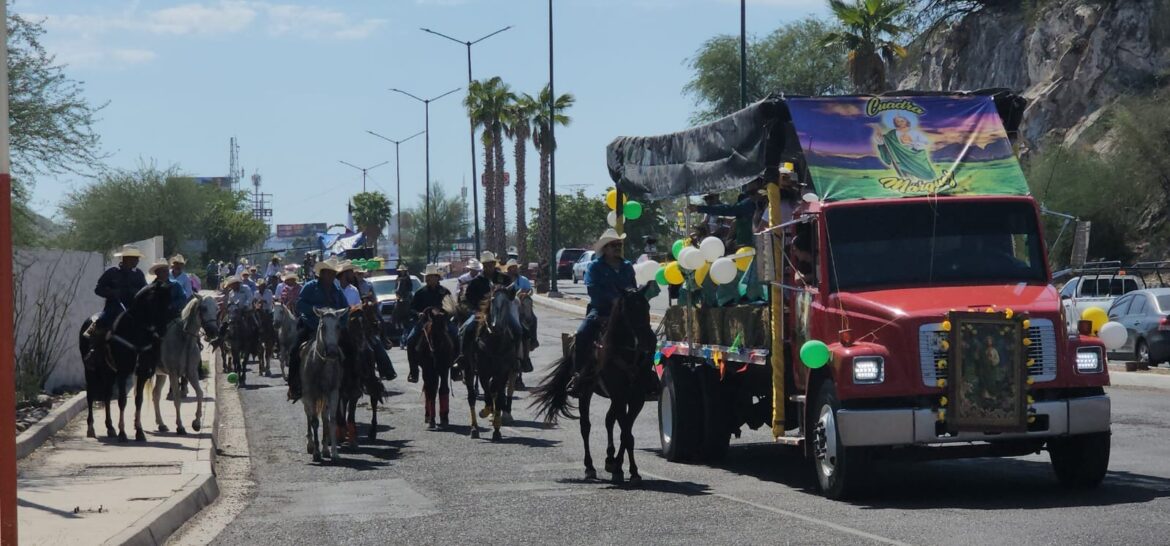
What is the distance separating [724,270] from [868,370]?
9.42 ft

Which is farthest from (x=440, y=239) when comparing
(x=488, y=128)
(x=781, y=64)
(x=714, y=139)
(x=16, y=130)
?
(x=714, y=139)

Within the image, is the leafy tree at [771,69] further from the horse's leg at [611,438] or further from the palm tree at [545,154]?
the horse's leg at [611,438]

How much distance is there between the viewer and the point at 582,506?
13156 mm

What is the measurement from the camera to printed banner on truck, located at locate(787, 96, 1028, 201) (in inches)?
543

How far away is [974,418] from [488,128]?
65424 mm

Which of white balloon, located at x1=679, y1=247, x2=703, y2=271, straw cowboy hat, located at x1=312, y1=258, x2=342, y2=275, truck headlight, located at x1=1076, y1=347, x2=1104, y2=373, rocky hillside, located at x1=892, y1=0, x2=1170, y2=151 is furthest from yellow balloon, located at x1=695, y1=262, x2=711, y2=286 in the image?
rocky hillside, located at x1=892, y1=0, x2=1170, y2=151

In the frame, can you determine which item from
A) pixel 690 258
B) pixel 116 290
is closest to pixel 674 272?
pixel 690 258

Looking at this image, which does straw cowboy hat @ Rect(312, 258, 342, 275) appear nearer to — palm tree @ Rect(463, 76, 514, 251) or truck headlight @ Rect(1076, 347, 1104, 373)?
truck headlight @ Rect(1076, 347, 1104, 373)

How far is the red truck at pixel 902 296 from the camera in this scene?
1250cm

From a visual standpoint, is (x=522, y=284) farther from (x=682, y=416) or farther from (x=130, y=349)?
(x=682, y=416)

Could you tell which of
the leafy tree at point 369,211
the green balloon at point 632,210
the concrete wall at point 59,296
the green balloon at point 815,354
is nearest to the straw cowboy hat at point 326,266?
the green balloon at point 632,210

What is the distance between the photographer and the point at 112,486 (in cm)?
1459

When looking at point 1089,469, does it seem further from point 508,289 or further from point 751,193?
point 508,289

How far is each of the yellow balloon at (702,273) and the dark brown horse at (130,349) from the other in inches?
280
